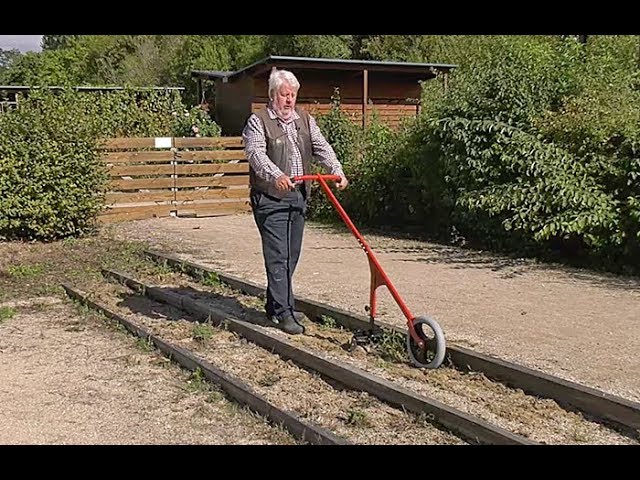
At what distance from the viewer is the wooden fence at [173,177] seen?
12961mm

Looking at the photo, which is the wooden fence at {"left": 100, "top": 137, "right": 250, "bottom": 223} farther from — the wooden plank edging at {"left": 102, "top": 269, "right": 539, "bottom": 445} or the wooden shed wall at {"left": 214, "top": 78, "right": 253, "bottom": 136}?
the wooden shed wall at {"left": 214, "top": 78, "right": 253, "bottom": 136}

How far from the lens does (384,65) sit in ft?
68.6

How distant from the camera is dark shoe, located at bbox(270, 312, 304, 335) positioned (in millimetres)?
5766

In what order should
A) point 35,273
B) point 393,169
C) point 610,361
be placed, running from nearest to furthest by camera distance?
point 610,361 → point 35,273 → point 393,169

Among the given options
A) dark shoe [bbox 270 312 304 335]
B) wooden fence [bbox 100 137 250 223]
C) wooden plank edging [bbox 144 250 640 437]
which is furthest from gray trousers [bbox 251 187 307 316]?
wooden fence [bbox 100 137 250 223]

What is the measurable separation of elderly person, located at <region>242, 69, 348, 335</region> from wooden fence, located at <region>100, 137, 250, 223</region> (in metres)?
7.21

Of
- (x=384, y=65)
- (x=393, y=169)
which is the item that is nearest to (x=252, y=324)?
(x=393, y=169)

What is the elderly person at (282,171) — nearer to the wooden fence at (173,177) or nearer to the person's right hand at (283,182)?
the person's right hand at (283,182)

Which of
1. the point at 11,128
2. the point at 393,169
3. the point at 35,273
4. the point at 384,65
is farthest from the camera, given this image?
the point at 384,65

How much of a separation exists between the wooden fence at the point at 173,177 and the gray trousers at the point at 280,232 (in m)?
7.20

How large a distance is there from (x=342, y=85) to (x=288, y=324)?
57.8 feet

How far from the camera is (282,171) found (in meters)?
5.50
